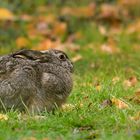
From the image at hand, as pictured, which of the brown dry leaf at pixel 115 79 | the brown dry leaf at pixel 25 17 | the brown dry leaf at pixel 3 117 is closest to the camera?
the brown dry leaf at pixel 3 117

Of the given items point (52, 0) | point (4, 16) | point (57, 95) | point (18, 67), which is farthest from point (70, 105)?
point (52, 0)

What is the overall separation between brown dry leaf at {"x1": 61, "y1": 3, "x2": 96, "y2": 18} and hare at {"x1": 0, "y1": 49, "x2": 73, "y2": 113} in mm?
7523

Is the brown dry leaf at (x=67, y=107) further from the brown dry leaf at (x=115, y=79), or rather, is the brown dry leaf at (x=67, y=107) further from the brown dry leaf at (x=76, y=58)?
the brown dry leaf at (x=76, y=58)

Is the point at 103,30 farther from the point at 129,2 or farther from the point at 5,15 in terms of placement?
the point at 129,2

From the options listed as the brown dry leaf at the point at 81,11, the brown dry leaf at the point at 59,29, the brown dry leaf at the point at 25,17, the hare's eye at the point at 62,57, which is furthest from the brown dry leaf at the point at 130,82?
the brown dry leaf at the point at 81,11

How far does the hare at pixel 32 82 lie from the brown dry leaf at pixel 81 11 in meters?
7.52

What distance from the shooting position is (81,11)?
14453mm

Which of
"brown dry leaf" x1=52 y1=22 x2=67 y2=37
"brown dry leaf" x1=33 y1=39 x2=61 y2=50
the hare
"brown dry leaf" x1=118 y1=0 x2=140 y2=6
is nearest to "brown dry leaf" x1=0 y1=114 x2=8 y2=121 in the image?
the hare

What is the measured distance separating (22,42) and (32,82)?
5903 millimetres

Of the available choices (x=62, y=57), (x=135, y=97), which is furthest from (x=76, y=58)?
(x=62, y=57)

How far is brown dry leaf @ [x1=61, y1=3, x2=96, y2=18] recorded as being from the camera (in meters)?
14.2

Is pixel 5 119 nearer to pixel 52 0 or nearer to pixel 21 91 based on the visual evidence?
pixel 21 91

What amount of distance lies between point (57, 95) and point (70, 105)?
30 centimetres

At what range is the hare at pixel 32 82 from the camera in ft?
20.8
